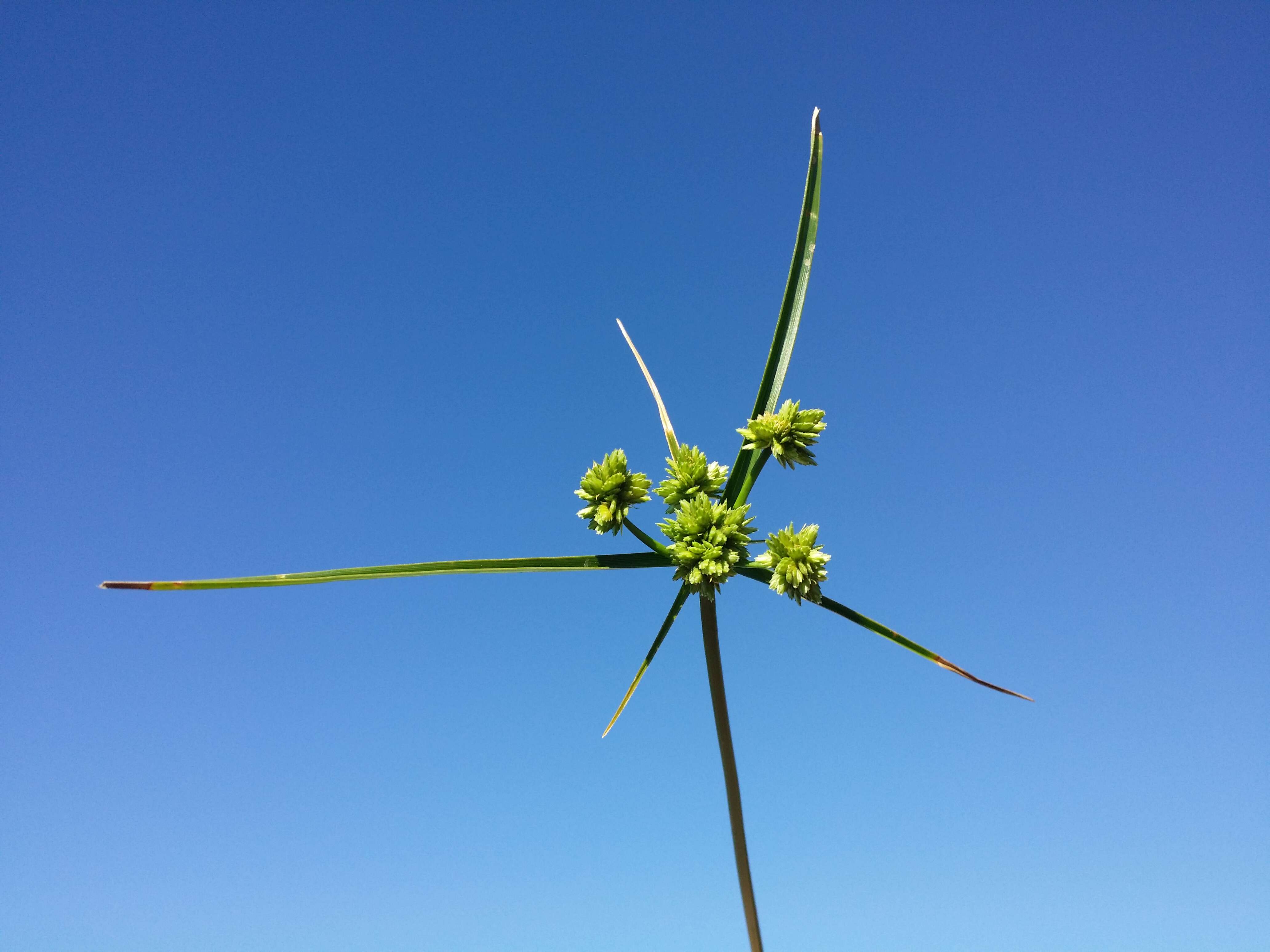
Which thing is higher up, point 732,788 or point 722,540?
point 722,540

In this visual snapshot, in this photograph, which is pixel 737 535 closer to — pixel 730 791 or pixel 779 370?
pixel 779 370

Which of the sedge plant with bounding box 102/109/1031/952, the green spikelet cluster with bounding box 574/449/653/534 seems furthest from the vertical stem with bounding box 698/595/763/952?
the green spikelet cluster with bounding box 574/449/653/534

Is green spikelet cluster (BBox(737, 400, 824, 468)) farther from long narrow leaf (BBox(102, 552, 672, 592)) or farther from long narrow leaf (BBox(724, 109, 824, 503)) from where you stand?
long narrow leaf (BBox(102, 552, 672, 592))

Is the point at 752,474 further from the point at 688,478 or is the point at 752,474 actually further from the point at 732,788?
the point at 732,788

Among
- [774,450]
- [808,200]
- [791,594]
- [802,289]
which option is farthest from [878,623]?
[808,200]

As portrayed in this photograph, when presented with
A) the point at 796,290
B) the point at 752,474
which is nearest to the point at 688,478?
the point at 752,474

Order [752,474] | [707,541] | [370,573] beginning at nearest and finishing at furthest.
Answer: [370,573] → [707,541] → [752,474]

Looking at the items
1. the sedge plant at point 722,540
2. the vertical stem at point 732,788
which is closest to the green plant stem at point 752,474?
the sedge plant at point 722,540
